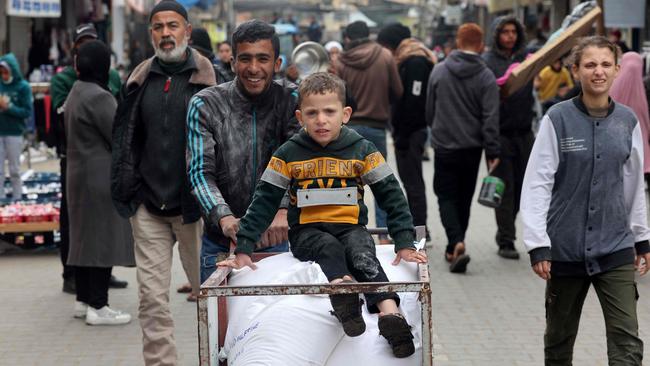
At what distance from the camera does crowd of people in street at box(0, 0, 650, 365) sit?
4.45 metres

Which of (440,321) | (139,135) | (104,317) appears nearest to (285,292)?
(139,135)

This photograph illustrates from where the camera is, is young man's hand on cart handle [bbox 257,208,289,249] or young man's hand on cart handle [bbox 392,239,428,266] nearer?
young man's hand on cart handle [bbox 392,239,428,266]

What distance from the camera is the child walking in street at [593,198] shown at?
5.29m

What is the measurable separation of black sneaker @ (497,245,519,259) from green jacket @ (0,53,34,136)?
655 centimetres

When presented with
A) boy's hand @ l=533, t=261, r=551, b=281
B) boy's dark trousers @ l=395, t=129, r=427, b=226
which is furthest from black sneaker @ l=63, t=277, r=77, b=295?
boy's hand @ l=533, t=261, r=551, b=281

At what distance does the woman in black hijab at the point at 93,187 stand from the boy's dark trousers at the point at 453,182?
3.10m

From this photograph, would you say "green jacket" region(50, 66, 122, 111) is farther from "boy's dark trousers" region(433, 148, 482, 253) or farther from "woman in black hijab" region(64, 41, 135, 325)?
"boy's dark trousers" region(433, 148, 482, 253)

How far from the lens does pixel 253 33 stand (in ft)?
16.9

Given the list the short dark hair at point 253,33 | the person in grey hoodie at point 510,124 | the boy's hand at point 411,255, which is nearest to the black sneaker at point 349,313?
the boy's hand at point 411,255

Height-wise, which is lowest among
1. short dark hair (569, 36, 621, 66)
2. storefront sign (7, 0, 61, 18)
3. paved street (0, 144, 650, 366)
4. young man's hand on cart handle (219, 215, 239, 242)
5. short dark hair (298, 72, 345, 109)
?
paved street (0, 144, 650, 366)

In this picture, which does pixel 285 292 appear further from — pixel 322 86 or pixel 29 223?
pixel 29 223

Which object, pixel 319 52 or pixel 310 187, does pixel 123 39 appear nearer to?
pixel 319 52

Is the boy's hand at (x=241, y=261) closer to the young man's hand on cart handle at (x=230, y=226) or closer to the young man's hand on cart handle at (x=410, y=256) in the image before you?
the young man's hand on cart handle at (x=230, y=226)

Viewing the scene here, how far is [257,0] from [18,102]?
2170 centimetres
